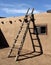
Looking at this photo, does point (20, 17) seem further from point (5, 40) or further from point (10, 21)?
point (5, 40)

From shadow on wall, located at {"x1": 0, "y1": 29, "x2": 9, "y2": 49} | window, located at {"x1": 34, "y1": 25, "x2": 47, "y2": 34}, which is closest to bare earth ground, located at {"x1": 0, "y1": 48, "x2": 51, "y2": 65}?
window, located at {"x1": 34, "y1": 25, "x2": 47, "y2": 34}

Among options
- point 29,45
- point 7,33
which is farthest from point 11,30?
point 29,45

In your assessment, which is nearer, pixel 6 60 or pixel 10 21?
pixel 6 60

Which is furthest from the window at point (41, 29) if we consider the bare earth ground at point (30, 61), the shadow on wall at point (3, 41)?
Result: the shadow on wall at point (3, 41)

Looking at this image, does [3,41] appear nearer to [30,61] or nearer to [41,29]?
[41,29]

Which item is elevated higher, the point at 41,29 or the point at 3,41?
the point at 41,29

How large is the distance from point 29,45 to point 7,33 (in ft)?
10.6

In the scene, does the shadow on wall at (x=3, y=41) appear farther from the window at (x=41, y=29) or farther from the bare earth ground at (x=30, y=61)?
the bare earth ground at (x=30, y=61)

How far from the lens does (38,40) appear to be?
12523 millimetres

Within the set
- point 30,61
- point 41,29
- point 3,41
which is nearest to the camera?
point 30,61

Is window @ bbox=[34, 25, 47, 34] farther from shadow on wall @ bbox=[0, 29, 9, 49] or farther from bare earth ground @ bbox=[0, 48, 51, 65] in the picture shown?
shadow on wall @ bbox=[0, 29, 9, 49]

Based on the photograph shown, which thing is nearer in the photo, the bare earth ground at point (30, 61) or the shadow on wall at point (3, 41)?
the bare earth ground at point (30, 61)

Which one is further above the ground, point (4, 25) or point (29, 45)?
point (4, 25)

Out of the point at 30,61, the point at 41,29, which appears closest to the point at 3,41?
the point at 41,29
